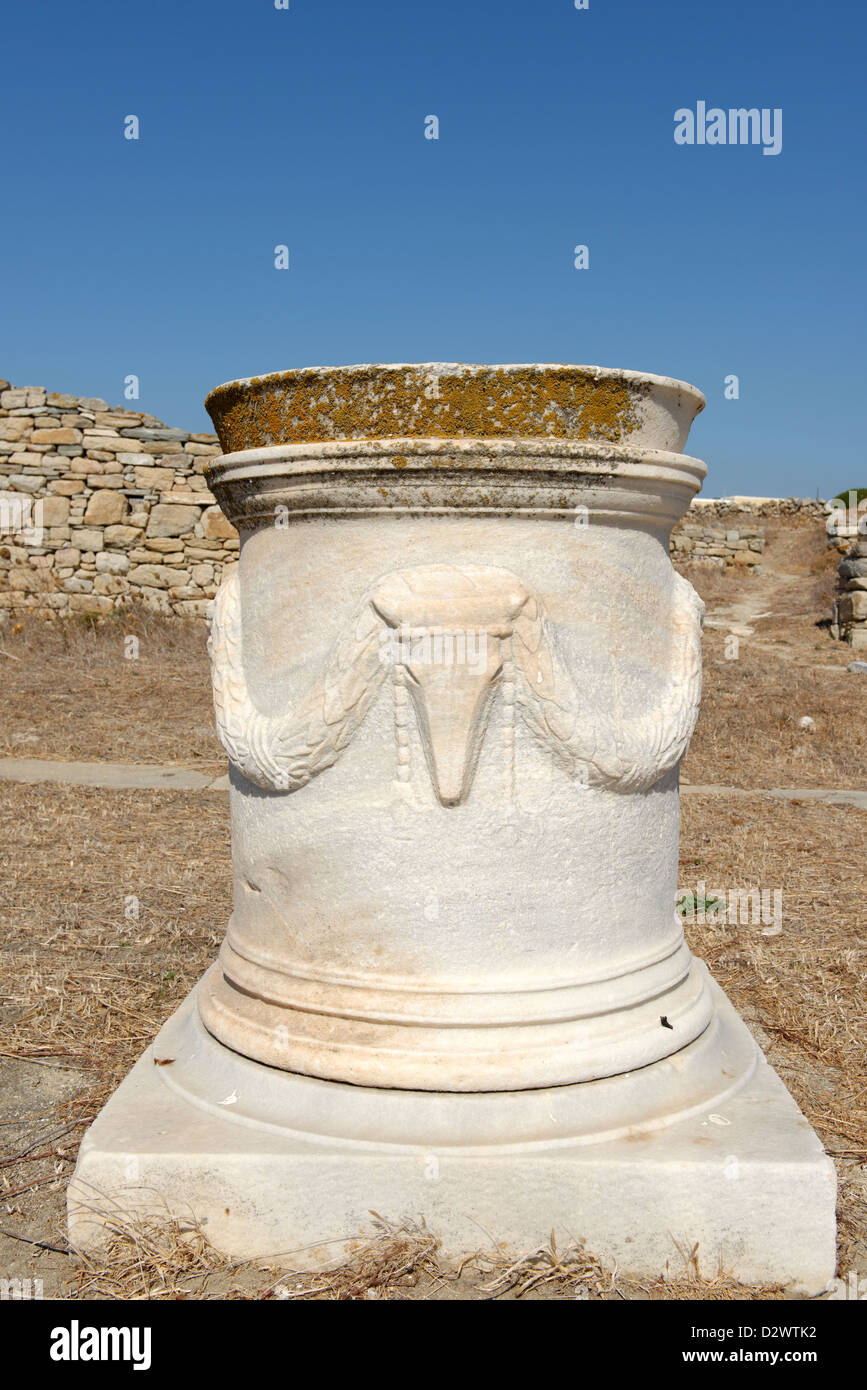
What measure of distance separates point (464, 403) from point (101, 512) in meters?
9.63

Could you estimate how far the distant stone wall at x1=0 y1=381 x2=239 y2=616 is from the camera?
11.0 m

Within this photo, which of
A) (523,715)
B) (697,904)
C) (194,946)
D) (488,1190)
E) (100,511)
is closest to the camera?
(488,1190)

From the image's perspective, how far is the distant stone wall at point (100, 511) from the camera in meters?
11.0

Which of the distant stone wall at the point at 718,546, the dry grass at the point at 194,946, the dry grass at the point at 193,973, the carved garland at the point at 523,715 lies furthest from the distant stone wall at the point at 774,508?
the carved garland at the point at 523,715

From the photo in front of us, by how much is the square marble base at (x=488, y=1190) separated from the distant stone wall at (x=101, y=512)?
9.19 meters

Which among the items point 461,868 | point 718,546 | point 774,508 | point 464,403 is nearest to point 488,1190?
point 461,868

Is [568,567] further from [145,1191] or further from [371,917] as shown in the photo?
[145,1191]

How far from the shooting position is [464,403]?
221cm

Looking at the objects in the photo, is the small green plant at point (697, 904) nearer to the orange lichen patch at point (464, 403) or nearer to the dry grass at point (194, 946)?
the dry grass at point (194, 946)

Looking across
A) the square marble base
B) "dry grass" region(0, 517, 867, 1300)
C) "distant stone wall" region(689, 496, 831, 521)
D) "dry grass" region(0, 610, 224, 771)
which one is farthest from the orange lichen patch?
"distant stone wall" region(689, 496, 831, 521)

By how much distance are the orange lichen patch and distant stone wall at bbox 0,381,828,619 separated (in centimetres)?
894

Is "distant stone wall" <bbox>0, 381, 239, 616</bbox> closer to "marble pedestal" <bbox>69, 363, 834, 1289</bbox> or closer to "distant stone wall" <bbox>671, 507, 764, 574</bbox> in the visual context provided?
"distant stone wall" <bbox>671, 507, 764, 574</bbox>

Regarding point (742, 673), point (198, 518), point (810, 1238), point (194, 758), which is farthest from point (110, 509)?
point (810, 1238)

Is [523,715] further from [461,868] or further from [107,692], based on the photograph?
[107,692]
